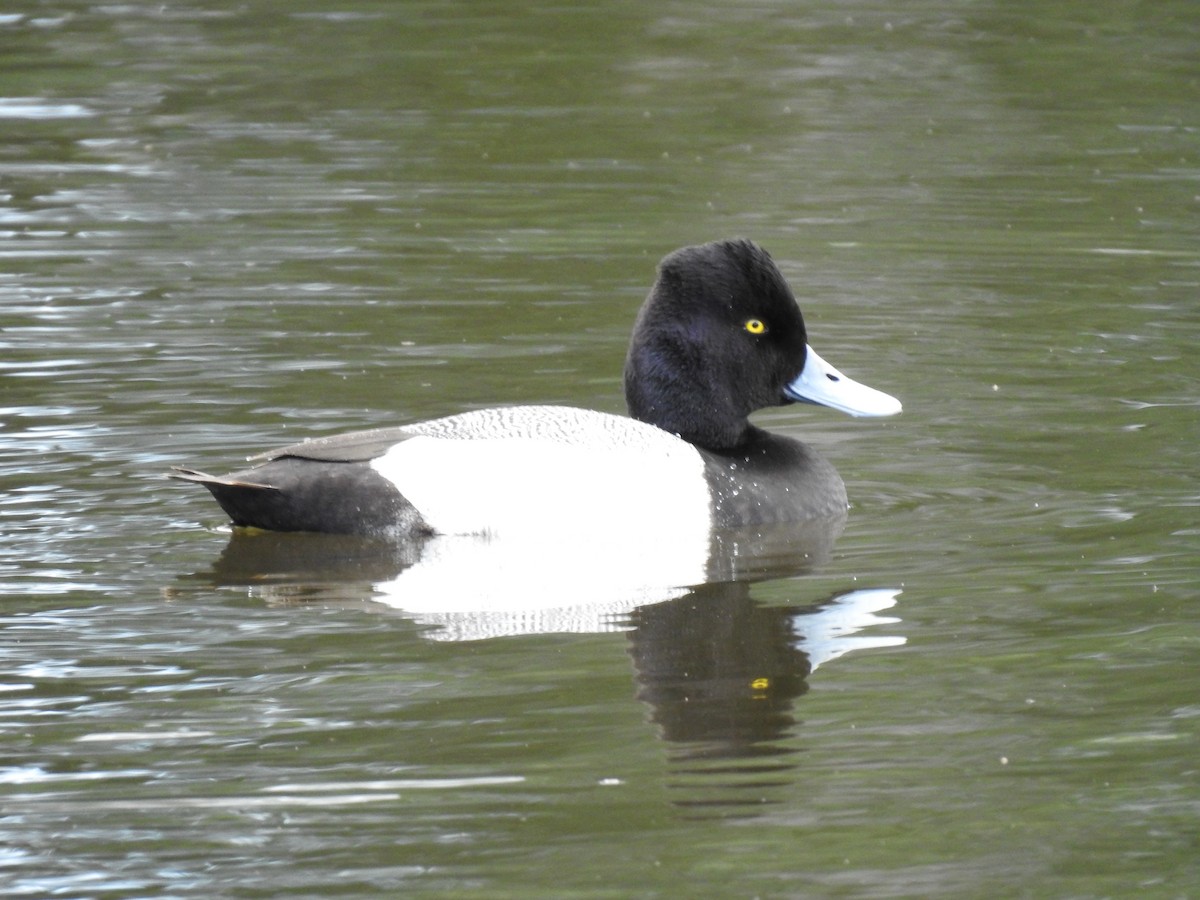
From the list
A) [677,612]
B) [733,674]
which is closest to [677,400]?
[677,612]

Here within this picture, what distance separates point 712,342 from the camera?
733cm

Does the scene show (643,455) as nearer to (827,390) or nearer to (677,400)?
(677,400)

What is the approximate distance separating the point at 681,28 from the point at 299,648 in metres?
11.5

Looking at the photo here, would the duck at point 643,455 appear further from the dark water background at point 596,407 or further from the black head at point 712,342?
the dark water background at point 596,407

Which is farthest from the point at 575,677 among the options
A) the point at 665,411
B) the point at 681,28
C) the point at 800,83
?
the point at 681,28

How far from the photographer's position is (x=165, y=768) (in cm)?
472

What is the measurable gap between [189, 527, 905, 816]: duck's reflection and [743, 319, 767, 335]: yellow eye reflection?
80 cm

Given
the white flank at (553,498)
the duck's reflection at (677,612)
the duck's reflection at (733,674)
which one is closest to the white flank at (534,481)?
the white flank at (553,498)

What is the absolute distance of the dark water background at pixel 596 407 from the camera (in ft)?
14.7

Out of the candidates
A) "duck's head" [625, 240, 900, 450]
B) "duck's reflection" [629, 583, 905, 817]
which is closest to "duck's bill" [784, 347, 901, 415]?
"duck's head" [625, 240, 900, 450]

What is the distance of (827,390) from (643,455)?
0.97 meters

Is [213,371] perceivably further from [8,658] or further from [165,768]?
[165,768]

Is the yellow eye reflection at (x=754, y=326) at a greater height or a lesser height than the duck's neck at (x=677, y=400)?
greater

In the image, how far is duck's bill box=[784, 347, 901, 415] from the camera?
7.51 meters
